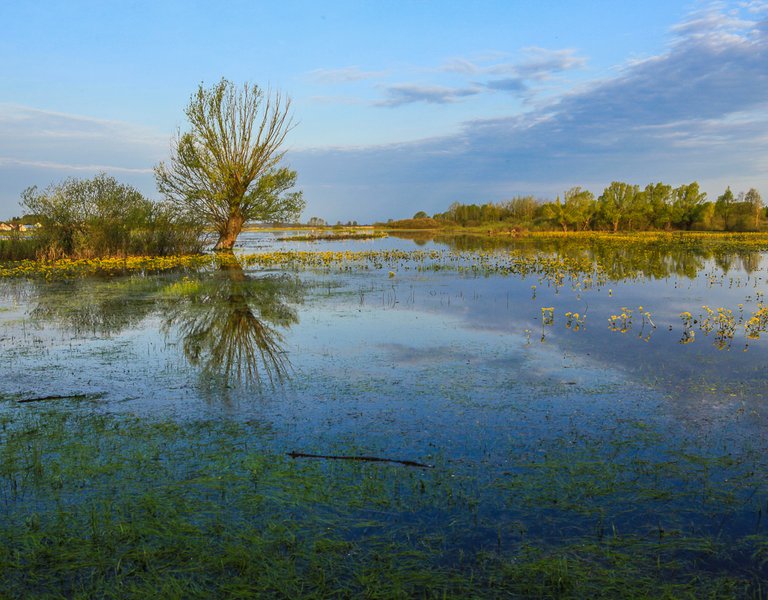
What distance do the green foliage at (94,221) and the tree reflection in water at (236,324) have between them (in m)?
11.8

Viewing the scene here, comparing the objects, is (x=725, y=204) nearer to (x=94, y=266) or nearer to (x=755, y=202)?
(x=755, y=202)

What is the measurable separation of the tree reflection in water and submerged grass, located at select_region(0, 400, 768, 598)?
11.3 feet

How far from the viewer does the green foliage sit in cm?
3010

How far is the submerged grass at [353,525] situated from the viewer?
4289 millimetres

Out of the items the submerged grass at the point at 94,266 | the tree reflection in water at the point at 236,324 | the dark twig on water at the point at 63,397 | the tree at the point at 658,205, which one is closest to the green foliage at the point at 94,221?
the submerged grass at the point at 94,266

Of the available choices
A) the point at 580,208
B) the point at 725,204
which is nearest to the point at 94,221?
the point at 580,208

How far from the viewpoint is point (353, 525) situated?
5.05 m

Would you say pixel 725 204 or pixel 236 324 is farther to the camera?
pixel 725 204

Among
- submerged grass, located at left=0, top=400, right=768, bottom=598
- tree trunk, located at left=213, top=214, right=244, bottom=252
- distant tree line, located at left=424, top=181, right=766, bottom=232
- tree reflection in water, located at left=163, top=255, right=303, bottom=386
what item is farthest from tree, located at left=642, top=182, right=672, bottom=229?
submerged grass, located at left=0, top=400, right=768, bottom=598

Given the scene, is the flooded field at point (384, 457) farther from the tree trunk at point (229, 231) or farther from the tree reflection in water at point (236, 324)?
the tree trunk at point (229, 231)

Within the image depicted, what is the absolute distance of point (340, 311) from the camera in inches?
644

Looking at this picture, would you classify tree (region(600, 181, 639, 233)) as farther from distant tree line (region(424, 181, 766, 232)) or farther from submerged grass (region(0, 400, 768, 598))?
submerged grass (region(0, 400, 768, 598))

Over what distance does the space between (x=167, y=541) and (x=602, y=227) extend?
309 feet

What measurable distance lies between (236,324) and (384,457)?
8800 millimetres
